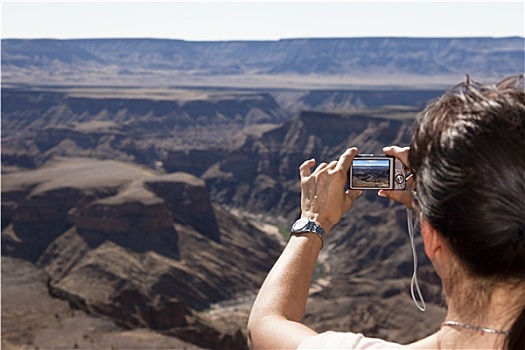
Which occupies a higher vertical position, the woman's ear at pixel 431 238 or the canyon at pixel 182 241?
the woman's ear at pixel 431 238

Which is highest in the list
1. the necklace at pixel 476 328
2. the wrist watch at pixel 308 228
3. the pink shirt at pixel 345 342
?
the wrist watch at pixel 308 228

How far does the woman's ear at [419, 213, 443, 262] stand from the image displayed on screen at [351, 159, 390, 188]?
26.7 inches

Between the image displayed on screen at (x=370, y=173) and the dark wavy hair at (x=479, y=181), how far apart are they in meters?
0.71

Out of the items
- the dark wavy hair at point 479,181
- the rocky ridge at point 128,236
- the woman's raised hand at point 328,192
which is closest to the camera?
the dark wavy hair at point 479,181

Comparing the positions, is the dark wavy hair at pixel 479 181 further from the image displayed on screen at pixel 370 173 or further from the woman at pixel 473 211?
the image displayed on screen at pixel 370 173

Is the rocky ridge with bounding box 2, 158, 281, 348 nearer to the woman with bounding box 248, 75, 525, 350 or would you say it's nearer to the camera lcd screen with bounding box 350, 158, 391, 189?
the camera lcd screen with bounding box 350, 158, 391, 189

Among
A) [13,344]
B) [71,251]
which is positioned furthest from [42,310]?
[71,251]

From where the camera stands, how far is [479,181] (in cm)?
279

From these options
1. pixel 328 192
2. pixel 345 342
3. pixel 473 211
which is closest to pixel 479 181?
pixel 473 211

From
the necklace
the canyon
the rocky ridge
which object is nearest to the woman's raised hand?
the canyon

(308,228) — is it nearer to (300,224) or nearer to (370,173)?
(300,224)

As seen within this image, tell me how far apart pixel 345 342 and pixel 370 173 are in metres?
1.00

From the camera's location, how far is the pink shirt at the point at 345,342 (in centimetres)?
302

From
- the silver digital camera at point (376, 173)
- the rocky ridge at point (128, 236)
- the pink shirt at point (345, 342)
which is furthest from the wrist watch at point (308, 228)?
the rocky ridge at point (128, 236)
